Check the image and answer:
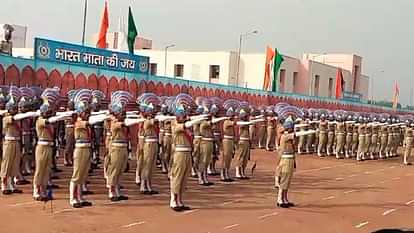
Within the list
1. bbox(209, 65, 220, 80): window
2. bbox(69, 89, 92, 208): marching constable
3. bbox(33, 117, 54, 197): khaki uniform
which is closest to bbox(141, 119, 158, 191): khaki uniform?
bbox(69, 89, 92, 208): marching constable

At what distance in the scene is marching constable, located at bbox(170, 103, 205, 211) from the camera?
11.2m

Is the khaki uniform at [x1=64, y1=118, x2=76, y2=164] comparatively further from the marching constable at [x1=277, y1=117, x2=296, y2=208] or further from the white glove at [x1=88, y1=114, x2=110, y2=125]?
the marching constable at [x1=277, y1=117, x2=296, y2=208]

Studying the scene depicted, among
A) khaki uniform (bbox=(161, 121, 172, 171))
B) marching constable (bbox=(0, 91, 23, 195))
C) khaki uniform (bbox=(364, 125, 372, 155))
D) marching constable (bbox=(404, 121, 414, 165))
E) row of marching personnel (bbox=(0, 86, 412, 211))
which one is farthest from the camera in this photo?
khaki uniform (bbox=(364, 125, 372, 155))

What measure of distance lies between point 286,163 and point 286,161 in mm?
43

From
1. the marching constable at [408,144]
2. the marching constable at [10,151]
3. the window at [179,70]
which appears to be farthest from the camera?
the window at [179,70]

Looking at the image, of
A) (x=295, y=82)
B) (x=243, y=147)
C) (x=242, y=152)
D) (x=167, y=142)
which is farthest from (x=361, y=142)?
(x=295, y=82)

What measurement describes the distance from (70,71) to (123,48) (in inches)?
1153

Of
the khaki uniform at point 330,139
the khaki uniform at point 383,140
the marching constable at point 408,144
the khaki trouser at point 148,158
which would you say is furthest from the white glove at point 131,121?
the khaki uniform at point 383,140

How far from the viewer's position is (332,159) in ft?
78.7

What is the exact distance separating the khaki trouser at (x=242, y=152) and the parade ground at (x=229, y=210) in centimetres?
58

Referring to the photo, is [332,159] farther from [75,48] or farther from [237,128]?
[75,48]

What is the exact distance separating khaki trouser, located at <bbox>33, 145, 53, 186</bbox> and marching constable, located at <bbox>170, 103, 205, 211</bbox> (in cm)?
218

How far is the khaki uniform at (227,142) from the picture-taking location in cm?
1538

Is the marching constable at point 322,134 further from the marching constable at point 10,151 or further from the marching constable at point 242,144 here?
the marching constable at point 10,151
